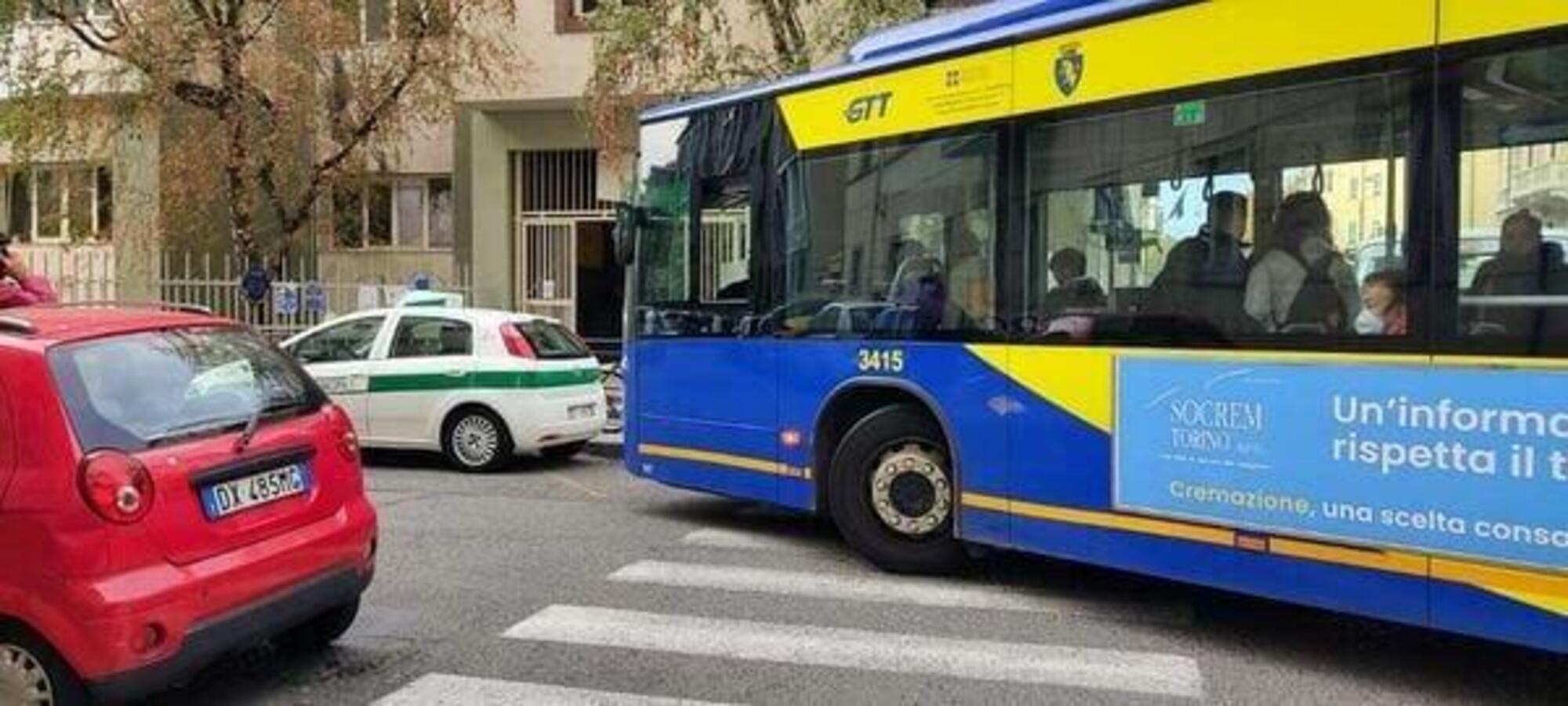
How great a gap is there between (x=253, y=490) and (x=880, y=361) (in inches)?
136

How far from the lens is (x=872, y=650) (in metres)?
6.24

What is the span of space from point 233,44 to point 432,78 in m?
2.45

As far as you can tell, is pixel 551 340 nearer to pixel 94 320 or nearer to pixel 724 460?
pixel 724 460

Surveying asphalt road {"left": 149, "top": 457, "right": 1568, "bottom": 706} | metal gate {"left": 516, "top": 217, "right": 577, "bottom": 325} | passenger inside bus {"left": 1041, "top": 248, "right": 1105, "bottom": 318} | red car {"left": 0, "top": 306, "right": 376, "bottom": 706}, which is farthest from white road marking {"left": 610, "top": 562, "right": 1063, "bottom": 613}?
metal gate {"left": 516, "top": 217, "right": 577, "bottom": 325}

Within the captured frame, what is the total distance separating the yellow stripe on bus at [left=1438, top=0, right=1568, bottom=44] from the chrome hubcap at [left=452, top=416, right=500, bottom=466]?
28.2 ft

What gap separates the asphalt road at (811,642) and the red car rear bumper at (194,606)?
46 centimetres

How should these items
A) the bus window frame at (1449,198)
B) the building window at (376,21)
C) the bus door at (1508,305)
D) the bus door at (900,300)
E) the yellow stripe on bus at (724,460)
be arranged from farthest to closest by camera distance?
1. the building window at (376,21)
2. the yellow stripe on bus at (724,460)
3. the bus door at (900,300)
4. the bus window frame at (1449,198)
5. the bus door at (1508,305)

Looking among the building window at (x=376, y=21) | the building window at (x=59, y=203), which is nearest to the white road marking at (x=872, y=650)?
the building window at (x=376, y=21)

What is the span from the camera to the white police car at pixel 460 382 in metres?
12.2

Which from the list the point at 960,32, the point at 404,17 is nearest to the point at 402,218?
the point at 404,17

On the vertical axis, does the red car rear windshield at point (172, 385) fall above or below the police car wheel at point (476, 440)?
above

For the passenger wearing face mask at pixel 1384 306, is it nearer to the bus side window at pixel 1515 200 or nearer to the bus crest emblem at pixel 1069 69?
the bus side window at pixel 1515 200

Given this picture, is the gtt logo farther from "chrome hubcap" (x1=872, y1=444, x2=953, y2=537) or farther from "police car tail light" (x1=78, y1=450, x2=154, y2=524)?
"police car tail light" (x1=78, y1=450, x2=154, y2=524)

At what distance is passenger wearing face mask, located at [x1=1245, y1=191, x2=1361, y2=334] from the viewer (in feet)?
18.9
